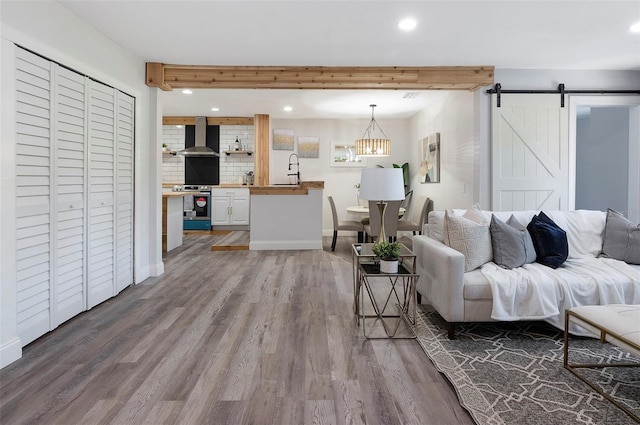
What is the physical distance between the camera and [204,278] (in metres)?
4.11

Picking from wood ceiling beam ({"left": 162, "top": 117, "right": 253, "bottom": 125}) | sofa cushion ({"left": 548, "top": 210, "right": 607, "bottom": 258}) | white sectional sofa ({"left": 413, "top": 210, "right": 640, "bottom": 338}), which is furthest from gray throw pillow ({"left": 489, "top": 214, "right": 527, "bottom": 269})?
wood ceiling beam ({"left": 162, "top": 117, "right": 253, "bottom": 125})

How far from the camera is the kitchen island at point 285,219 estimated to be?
5.82 m

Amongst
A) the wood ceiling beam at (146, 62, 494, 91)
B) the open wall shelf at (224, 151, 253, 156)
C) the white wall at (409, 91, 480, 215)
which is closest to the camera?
the wood ceiling beam at (146, 62, 494, 91)

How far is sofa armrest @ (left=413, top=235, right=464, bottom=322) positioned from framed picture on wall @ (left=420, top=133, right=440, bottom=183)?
10.3 ft

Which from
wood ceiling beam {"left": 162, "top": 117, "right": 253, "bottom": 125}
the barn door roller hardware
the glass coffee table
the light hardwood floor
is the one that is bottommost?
the light hardwood floor

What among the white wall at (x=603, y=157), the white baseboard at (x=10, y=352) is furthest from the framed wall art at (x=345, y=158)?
the white baseboard at (x=10, y=352)

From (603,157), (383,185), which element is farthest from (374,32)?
(603,157)

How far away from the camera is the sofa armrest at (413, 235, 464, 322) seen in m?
2.41

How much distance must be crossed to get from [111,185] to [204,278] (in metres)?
1.43

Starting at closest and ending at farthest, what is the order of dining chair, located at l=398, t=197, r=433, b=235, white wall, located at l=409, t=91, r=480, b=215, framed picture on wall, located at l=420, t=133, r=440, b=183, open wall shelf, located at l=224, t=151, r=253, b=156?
white wall, located at l=409, t=91, r=480, b=215 < dining chair, located at l=398, t=197, r=433, b=235 < framed picture on wall, located at l=420, t=133, r=440, b=183 < open wall shelf, located at l=224, t=151, r=253, b=156

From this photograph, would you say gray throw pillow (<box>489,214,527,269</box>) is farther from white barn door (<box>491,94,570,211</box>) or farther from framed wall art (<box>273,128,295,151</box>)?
framed wall art (<box>273,128,295,151</box>)

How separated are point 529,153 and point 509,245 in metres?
2.10

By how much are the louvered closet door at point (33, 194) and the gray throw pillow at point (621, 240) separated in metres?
4.36

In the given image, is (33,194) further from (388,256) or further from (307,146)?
(307,146)
